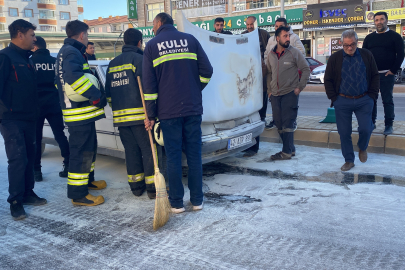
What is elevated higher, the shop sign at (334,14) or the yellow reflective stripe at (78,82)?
the shop sign at (334,14)

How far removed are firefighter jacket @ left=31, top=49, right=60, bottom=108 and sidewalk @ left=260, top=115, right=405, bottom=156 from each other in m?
3.83

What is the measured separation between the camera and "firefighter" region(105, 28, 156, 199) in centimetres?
418

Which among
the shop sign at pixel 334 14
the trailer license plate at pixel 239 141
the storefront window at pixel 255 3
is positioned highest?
the storefront window at pixel 255 3

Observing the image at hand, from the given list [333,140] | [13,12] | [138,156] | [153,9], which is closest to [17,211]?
[138,156]

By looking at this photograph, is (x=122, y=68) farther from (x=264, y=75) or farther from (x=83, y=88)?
(x=264, y=75)

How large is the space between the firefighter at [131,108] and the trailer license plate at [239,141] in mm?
1083

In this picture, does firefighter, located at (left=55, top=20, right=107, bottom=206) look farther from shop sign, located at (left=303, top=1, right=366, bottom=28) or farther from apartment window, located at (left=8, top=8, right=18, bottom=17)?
apartment window, located at (left=8, top=8, right=18, bottom=17)

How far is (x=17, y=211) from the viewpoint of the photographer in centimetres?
395

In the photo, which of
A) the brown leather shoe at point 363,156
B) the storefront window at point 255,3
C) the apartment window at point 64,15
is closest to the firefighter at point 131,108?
the brown leather shoe at point 363,156

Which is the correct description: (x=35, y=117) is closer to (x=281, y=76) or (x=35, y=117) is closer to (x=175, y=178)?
(x=175, y=178)

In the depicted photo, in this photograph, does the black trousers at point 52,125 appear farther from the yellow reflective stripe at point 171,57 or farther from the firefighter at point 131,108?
the yellow reflective stripe at point 171,57

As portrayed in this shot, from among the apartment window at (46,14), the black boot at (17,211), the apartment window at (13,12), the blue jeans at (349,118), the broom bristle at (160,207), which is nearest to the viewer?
the broom bristle at (160,207)

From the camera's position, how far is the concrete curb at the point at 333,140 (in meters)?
5.71

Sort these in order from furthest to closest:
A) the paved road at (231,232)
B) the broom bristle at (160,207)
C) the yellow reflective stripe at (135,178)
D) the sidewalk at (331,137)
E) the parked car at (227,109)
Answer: the sidewalk at (331,137) < the parked car at (227,109) < the yellow reflective stripe at (135,178) < the broom bristle at (160,207) < the paved road at (231,232)
